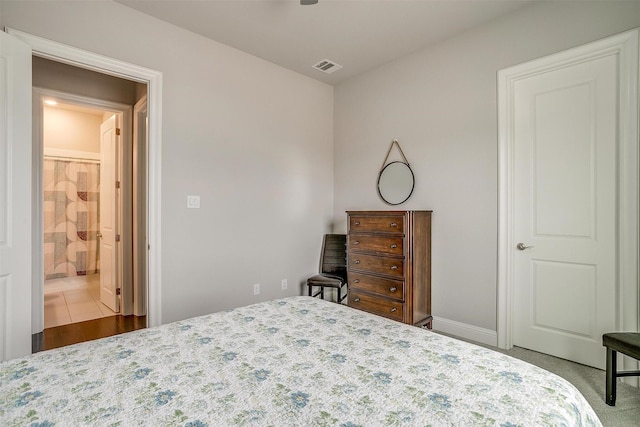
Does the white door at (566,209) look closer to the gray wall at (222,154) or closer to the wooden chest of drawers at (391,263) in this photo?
the wooden chest of drawers at (391,263)

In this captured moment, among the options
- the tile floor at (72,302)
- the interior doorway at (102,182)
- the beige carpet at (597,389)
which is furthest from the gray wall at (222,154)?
the beige carpet at (597,389)

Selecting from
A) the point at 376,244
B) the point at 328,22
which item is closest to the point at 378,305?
the point at 376,244

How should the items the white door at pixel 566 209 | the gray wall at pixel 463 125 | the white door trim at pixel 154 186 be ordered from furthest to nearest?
1. the white door trim at pixel 154 186
2. the gray wall at pixel 463 125
3. the white door at pixel 566 209

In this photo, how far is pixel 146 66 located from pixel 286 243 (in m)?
2.16

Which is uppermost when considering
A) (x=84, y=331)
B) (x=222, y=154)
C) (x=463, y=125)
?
(x=463, y=125)

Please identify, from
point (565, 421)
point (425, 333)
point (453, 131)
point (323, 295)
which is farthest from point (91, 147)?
point (565, 421)

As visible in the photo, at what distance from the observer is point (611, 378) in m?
1.90

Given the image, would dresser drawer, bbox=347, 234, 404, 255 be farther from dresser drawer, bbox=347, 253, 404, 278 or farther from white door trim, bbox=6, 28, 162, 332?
white door trim, bbox=6, 28, 162, 332

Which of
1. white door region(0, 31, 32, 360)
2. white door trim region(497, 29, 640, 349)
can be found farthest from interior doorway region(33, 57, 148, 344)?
white door trim region(497, 29, 640, 349)

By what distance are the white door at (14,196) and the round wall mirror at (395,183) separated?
3.01m

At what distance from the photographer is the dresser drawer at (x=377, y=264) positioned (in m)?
2.87

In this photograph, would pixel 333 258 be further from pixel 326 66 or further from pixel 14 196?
pixel 14 196

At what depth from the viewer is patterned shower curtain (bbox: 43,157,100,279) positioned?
17.6ft

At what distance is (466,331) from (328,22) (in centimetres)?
303
